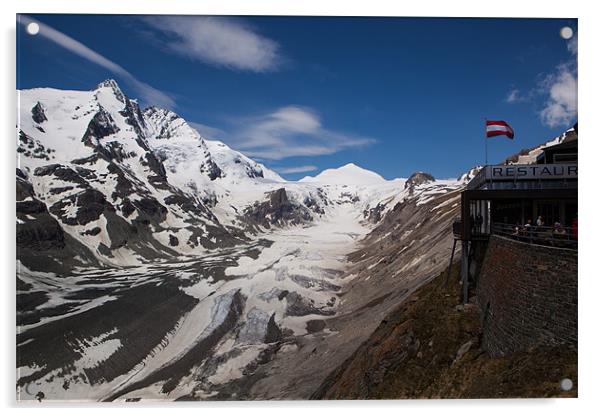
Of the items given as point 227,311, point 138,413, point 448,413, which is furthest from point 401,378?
point 227,311

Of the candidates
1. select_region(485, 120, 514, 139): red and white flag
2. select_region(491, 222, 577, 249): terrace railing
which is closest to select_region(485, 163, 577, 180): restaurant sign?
select_region(491, 222, 577, 249): terrace railing

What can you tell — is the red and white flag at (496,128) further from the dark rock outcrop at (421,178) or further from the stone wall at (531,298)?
the dark rock outcrop at (421,178)

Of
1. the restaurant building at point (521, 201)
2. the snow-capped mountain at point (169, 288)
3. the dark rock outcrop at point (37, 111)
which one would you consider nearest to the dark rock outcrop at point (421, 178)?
the snow-capped mountain at point (169, 288)

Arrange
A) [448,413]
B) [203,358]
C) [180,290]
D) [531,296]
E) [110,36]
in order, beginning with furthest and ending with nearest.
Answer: [180,290]
[203,358]
[110,36]
[448,413]
[531,296]

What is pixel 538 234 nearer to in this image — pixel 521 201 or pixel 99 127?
pixel 521 201

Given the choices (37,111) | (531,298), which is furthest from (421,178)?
(37,111)

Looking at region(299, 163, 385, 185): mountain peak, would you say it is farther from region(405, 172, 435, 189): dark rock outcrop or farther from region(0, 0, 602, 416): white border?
region(0, 0, 602, 416): white border

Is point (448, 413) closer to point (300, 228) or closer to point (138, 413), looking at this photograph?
point (138, 413)
